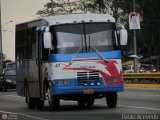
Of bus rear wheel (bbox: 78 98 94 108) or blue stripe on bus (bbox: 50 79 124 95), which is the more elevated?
blue stripe on bus (bbox: 50 79 124 95)

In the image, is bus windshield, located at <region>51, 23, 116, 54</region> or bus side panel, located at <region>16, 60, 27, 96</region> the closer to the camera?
bus windshield, located at <region>51, 23, 116, 54</region>

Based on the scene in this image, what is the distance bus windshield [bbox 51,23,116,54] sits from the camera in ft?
72.9

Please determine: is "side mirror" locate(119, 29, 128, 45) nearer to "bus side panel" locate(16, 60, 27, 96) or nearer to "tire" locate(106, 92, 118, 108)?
"tire" locate(106, 92, 118, 108)

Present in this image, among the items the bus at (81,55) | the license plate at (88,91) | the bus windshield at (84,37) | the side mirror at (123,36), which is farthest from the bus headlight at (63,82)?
the side mirror at (123,36)

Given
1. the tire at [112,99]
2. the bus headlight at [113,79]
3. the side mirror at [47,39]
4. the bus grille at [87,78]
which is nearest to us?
the side mirror at [47,39]

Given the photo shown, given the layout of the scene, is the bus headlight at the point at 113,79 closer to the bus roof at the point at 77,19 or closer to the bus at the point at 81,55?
the bus at the point at 81,55

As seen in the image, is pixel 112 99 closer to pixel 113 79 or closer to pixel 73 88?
pixel 113 79

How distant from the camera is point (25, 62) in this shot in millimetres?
26062

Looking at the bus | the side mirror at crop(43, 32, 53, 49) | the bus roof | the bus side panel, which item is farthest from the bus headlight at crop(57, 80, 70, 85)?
the bus side panel

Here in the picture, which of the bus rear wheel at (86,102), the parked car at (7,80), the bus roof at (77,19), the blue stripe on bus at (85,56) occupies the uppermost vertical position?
the bus roof at (77,19)

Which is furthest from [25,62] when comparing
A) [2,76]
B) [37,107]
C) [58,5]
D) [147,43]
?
[58,5]

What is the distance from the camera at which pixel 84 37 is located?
22453 mm

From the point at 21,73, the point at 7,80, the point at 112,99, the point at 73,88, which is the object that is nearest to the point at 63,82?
the point at 73,88

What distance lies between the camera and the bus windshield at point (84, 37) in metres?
22.2
